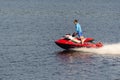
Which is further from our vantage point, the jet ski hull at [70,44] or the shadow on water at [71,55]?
the jet ski hull at [70,44]

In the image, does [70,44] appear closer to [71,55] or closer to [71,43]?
[71,43]

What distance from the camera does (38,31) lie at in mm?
59344

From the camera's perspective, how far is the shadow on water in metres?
37.2

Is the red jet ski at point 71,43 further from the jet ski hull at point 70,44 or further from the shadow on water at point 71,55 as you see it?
the shadow on water at point 71,55

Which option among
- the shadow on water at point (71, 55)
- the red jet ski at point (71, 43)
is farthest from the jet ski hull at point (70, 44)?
the shadow on water at point (71, 55)

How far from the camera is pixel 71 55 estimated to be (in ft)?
127

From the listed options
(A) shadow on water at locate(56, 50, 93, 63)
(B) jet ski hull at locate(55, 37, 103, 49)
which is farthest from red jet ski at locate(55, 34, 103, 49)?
(A) shadow on water at locate(56, 50, 93, 63)

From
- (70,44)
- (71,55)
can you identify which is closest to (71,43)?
(70,44)

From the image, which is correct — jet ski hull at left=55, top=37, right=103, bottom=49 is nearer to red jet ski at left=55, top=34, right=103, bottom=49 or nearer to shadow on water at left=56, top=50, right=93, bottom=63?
red jet ski at left=55, top=34, right=103, bottom=49

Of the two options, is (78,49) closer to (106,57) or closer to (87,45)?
(87,45)

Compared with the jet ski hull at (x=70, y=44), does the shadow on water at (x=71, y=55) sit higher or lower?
lower

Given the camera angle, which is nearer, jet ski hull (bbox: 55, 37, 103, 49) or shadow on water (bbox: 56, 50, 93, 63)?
shadow on water (bbox: 56, 50, 93, 63)

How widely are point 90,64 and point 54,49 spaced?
8.22 metres

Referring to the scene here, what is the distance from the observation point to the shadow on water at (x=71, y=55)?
37188 mm
